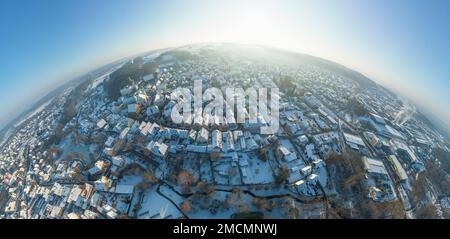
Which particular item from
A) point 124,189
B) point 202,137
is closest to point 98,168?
point 124,189

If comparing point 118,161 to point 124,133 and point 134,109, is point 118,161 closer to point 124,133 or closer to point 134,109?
point 124,133

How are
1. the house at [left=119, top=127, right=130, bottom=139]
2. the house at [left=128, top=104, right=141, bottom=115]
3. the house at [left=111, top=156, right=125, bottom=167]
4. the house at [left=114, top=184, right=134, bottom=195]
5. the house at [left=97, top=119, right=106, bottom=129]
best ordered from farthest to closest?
the house at [left=128, top=104, right=141, bottom=115] → the house at [left=97, top=119, right=106, bottom=129] → the house at [left=119, top=127, right=130, bottom=139] → the house at [left=111, top=156, right=125, bottom=167] → the house at [left=114, top=184, right=134, bottom=195]

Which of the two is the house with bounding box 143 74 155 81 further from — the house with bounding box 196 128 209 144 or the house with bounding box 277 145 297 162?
the house with bounding box 277 145 297 162

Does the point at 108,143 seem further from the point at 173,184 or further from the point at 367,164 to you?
the point at 367,164

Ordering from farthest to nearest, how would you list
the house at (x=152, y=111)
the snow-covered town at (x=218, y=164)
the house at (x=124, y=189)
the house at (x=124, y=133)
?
the house at (x=152, y=111) < the house at (x=124, y=133) < the house at (x=124, y=189) < the snow-covered town at (x=218, y=164)

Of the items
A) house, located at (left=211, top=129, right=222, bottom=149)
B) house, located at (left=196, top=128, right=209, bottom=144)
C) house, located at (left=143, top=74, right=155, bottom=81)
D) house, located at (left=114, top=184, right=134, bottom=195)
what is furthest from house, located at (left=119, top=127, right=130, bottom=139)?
house, located at (left=143, top=74, right=155, bottom=81)

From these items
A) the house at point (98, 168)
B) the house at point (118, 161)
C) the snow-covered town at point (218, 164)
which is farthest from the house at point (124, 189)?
the house at point (98, 168)

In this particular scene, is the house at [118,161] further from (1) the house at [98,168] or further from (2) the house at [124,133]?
(2) the house at [124,133]

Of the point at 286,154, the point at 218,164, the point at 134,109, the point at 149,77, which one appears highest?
the point at 149,77
